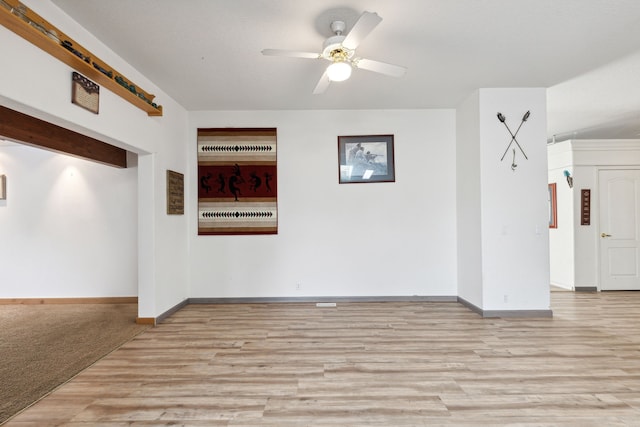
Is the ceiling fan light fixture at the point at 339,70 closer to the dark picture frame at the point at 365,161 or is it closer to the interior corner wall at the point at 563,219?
the dark picture frame at the point at 365,161

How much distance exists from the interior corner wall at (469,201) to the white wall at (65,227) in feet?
16.5

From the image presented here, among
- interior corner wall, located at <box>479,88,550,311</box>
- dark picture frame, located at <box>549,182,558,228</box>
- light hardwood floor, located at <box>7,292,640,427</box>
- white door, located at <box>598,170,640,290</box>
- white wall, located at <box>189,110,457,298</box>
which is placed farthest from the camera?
dark picture frame, located at <box>549,182,558,228</box>

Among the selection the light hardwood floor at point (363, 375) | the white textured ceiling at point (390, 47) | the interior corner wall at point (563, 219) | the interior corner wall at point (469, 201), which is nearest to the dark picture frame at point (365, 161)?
the white textured ceiling at point (390, 47)

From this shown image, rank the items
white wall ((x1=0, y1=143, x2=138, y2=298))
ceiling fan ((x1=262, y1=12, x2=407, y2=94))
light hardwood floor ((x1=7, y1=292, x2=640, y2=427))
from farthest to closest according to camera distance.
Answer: white wall ((x1=0, y1=143, x2=138, y2=298)) → ceiling fan ((x1=262, y1=12, x2=407, y2=94)) → light hardwood floor ((x1=7, y1=292, x2=640, y2=427))

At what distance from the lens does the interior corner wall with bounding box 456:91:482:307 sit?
4.06 metres

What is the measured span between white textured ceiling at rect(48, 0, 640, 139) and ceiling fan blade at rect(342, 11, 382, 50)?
11.5 inches

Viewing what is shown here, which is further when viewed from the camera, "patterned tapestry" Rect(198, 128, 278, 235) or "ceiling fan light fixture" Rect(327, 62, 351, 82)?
"patterned tapestry" Rect(198, 128, 278, 235)

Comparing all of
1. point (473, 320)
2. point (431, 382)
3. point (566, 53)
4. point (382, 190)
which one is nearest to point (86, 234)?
point (382, 190)

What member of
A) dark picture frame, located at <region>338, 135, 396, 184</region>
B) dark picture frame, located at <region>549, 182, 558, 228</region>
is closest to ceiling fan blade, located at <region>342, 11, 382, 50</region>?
dark picture frame, located at <region>338, 135, 396, 184</region>

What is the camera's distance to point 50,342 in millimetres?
3275

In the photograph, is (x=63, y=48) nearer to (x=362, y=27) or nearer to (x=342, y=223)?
A: (x=362, y=27)

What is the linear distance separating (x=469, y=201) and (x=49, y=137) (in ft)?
16.4

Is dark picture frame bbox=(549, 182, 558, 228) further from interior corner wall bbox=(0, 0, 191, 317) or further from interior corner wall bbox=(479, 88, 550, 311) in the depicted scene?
interior corner wall bbox=(0, 0, 191, 317)

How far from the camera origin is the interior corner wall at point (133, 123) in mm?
2076
